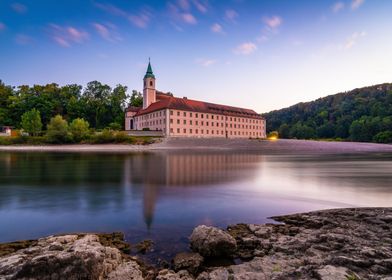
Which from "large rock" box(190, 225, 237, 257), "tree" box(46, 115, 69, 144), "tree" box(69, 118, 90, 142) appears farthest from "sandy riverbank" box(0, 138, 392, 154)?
"large rock" box(190, 225, 237, 257)

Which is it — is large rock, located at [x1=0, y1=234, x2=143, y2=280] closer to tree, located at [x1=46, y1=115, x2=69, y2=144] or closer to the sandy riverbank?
the sandy riverbank

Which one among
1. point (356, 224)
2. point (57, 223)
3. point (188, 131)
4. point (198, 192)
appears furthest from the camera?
point (188, 131)

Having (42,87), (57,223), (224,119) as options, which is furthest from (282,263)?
(42,87)

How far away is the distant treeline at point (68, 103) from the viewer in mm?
93938

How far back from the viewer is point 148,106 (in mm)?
92375

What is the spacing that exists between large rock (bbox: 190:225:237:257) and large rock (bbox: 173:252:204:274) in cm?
22

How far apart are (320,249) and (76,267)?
5101 mm

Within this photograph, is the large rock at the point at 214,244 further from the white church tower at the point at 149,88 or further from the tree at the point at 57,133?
the white church tower at the point at 149,88

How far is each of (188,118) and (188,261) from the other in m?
78.0

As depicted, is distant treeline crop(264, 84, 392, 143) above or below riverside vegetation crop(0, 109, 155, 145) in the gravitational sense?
above

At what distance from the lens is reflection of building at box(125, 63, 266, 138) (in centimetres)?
7894

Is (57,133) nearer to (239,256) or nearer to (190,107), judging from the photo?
(190,107)

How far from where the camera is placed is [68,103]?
324ft

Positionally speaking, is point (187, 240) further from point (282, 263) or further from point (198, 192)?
point (198, 192)
